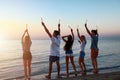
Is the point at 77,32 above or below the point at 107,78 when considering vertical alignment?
above

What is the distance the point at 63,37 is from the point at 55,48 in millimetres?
1525

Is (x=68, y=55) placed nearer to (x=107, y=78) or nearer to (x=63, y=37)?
(x=63, y=37)

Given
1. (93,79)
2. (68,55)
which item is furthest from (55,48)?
(93,79)

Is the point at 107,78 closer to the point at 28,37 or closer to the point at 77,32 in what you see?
the point at 77,32

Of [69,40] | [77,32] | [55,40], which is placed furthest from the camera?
[77,32]

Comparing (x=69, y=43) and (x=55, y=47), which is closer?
(x=55, y=47)

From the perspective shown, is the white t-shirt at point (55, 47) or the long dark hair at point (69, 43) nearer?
the white t-shirt at point (55, 47)

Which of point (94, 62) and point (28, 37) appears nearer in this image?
point (28, 37)

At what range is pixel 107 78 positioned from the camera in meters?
16.1

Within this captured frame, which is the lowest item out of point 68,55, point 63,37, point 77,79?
point 77,79

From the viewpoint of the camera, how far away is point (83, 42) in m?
17.6

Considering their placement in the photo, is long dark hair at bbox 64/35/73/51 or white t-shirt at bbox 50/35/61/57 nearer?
white t-shirt at bbox 50/35/61/57

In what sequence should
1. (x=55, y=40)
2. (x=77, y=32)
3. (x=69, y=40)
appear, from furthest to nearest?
→ (x=77, y=32)
(x=69, y=40)
(x=55, y=40)

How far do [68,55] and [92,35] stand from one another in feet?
6.82
